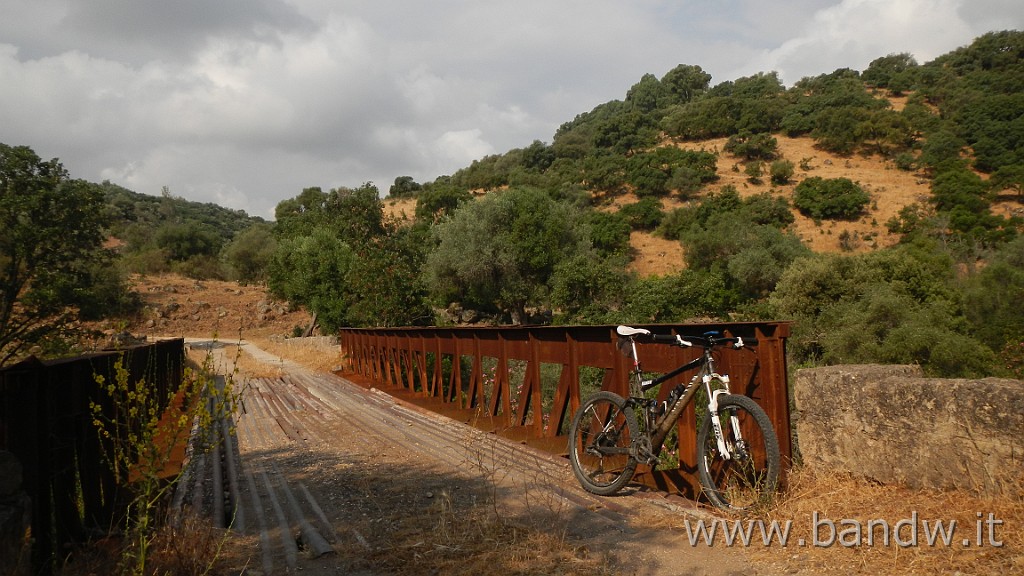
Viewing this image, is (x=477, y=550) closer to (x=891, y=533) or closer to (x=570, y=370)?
(x=891, y=533)

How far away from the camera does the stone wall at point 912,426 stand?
338cm

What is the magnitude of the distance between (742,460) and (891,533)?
2.97 feet

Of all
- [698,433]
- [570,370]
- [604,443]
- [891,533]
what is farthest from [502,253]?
[891,533]

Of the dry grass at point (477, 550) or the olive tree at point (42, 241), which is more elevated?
the olive tree at point (42, 241)

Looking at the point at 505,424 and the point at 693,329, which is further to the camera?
the point at 505,424

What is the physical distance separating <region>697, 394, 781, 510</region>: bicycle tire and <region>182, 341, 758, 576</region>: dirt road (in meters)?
0.30

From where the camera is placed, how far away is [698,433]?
450 centimetres

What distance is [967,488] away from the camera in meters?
3.52

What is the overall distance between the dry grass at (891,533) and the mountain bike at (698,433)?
0.29 metres

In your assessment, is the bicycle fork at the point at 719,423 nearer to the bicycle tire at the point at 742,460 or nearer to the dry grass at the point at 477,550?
the bicycle tire at the point at 742,460

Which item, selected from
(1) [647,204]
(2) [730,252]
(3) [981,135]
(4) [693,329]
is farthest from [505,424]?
(3) [981,135]

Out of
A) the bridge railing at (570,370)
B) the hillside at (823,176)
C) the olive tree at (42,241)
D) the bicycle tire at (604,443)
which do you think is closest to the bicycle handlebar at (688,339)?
the bridge railing at (570,370)

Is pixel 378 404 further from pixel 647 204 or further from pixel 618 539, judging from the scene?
pixel 647 204

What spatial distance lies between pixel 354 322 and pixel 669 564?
22119 millimetres
